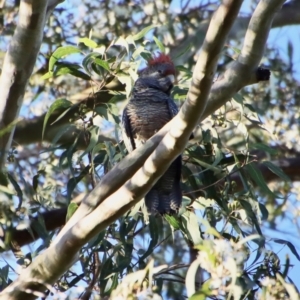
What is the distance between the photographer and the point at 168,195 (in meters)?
2.91

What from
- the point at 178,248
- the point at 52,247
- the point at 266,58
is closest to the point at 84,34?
the point at 266,58

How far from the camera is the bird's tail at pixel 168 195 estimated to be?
113 inches

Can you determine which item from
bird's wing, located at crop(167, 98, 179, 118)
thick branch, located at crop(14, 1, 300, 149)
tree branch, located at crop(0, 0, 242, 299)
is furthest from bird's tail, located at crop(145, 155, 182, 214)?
thick branch, located at crop(14, 1, 300, 149)

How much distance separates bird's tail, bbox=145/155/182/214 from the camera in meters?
2.88

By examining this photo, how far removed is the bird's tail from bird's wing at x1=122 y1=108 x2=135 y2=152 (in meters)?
0.29

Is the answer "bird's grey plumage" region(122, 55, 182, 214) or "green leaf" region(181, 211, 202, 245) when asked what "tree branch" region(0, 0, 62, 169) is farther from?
"green leaf" region(181, 211, 202, 245)

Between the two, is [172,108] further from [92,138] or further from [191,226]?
[191,226]

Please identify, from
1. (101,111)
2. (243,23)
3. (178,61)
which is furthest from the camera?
(243,23)

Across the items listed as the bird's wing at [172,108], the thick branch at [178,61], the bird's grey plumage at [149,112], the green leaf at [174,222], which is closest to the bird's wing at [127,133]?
the bird's grey plumage at [149,112]

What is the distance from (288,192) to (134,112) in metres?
1.83

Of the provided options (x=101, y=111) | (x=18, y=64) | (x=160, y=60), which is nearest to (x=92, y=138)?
(x=101, y=111)

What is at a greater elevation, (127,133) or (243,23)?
(243,23)

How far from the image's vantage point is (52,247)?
7.64 feet

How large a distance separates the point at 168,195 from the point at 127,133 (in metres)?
0.52
